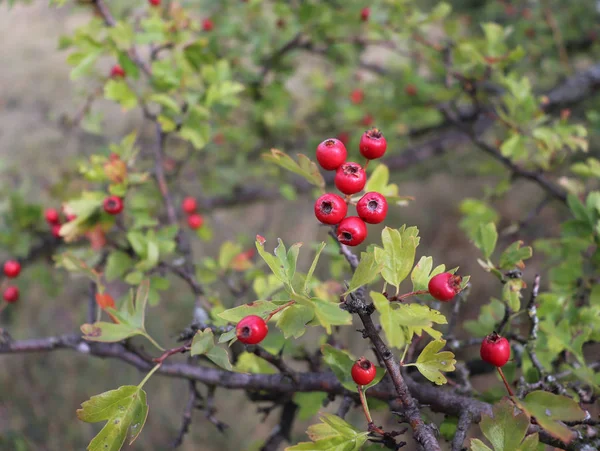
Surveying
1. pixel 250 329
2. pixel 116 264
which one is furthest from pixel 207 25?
pixel 250 329

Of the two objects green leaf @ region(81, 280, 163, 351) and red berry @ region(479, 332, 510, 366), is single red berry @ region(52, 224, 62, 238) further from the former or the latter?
red berry @ region(479, 332, 510, 366)

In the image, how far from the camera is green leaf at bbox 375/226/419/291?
845 millimetres

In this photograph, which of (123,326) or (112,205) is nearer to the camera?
(123,326)

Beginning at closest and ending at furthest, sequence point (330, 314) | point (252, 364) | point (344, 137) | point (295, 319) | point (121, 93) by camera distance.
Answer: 1. point (330, 314)
2. point (295, 319)
3. point (252, 364)
4. point (121, 93)
5. point (344, 137)

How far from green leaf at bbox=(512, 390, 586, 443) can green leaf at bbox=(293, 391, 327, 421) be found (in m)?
0.62

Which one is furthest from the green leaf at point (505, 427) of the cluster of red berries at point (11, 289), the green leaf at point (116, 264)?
the cluster of red berries at point (11, 289)

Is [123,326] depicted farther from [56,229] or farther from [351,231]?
[56,229]

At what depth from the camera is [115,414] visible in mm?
929

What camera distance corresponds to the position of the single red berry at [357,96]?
3.77 metres

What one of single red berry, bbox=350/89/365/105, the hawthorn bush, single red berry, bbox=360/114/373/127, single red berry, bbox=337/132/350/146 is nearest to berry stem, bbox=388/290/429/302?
the hawthorn bush

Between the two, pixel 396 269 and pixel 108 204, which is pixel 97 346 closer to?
pixel 108 204

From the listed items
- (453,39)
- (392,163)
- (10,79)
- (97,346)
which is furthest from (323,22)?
(10,79)

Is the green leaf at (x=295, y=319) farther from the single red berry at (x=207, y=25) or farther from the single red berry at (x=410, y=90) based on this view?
the single red berry at (x=410, y=90)

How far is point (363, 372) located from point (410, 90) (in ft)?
8.54
